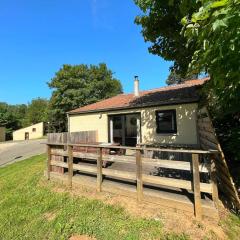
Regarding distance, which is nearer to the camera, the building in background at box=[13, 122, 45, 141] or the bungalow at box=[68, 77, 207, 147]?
the bungalow at box=[68, 77, 207, 147]

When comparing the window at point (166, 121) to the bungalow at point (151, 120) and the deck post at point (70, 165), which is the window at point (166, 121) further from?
the deck post at point (70, 165)

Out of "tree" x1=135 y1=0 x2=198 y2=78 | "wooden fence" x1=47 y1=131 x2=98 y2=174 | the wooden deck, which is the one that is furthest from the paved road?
"tree" x1=135 y1=0 x2=198 y2=78

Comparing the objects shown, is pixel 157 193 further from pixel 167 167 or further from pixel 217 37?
pixel 217 37

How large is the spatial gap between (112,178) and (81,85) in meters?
27.1

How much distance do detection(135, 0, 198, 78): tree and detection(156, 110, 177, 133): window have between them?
343 cm

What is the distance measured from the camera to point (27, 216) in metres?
5.76

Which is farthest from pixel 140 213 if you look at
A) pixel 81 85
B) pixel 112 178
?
pixel 81 85

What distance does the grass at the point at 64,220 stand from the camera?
4.40 metres

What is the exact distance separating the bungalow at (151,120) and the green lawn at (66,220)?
253 inches

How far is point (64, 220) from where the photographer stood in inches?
203

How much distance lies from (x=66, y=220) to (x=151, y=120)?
26.1 feet

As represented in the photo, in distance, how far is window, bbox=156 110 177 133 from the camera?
1145cm

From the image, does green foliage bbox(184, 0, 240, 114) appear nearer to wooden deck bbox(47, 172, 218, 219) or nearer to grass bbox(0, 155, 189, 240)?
wooden deck bbox(47, 172, 218, 219)

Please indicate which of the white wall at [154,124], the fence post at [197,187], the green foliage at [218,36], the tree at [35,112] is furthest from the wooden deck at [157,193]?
the tree at [35,112]
